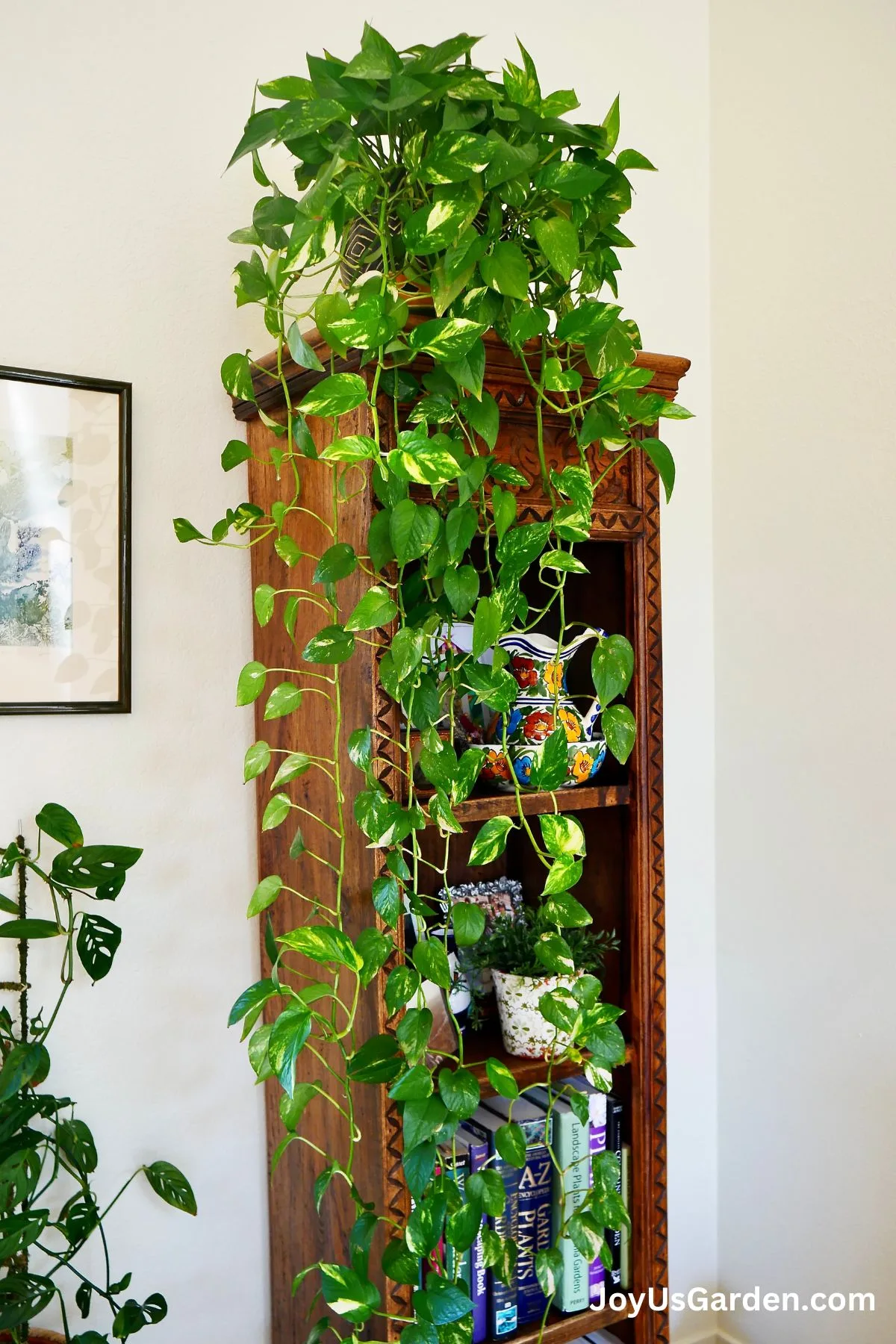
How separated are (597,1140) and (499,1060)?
0.24 m

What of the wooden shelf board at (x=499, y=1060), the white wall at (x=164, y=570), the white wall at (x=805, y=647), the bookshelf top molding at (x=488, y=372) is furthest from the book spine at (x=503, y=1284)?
the bookshelf top molding at (x=488, y=372)

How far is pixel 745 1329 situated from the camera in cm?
198

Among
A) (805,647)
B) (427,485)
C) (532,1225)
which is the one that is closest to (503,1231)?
(532,1225)

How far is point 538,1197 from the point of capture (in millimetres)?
1400

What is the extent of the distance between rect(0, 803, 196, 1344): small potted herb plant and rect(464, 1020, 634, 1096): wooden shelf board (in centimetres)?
39

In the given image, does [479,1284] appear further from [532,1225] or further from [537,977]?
[537,977]

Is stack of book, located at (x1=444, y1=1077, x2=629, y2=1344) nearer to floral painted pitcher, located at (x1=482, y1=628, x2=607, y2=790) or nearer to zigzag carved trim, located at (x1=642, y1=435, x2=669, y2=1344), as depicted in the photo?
zigzag carved trim, located at (x1=642, y1=435, x2=669, y2=1344)

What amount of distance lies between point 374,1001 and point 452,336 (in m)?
0.74

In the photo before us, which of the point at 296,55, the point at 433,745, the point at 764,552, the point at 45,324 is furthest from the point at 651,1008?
the point at 296,55

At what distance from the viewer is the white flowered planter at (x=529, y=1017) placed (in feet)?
4.46

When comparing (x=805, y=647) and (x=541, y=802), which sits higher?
(x=805, y=647)

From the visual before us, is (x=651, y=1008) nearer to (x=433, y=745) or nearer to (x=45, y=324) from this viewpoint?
(x=433, y=745)

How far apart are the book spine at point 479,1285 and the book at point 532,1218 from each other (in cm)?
5

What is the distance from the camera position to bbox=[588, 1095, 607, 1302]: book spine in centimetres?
144
